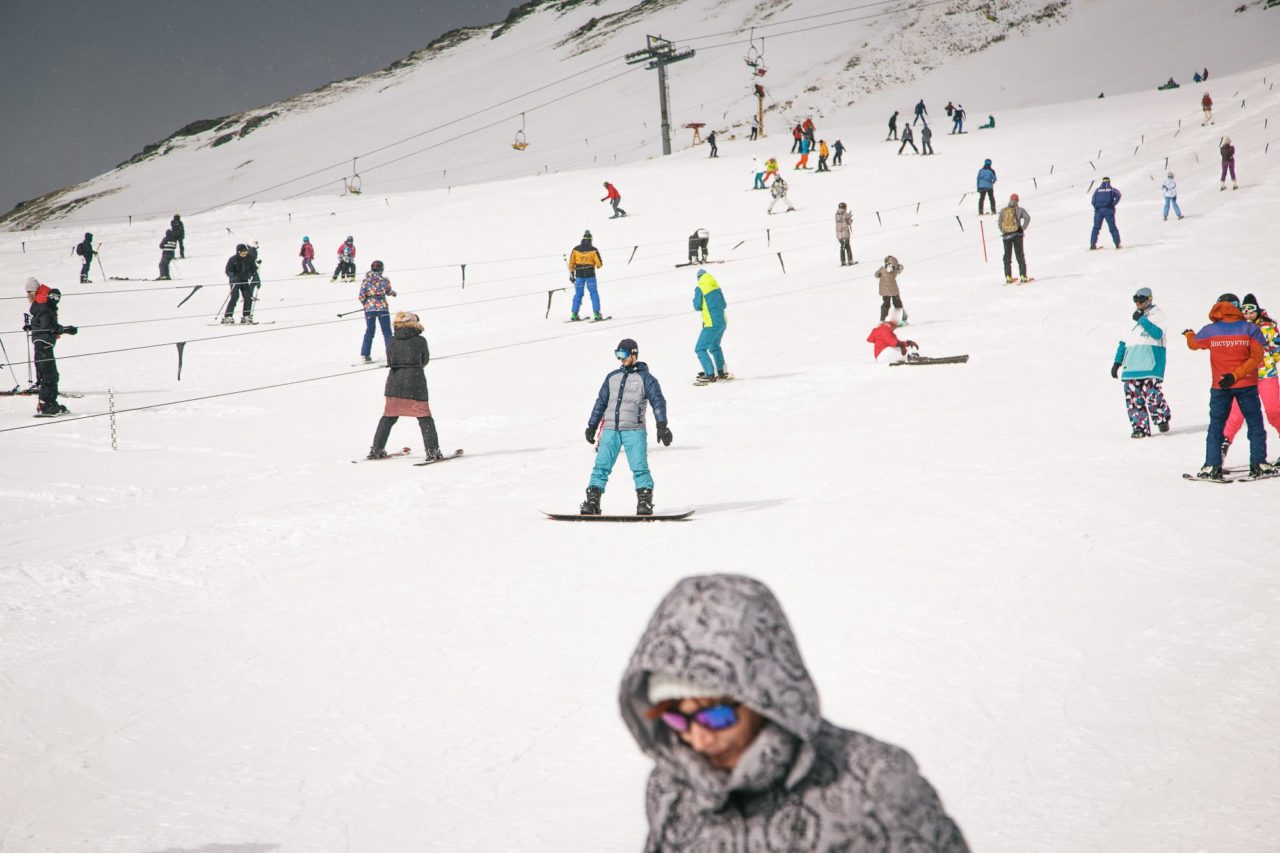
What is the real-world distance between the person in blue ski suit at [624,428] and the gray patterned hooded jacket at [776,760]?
734cm

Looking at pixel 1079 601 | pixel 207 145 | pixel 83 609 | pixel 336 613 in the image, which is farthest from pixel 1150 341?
pixel 207 145

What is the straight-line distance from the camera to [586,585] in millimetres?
7359

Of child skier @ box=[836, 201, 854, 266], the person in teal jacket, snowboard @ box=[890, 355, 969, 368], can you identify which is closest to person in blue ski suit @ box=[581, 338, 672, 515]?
the person in teal jacket

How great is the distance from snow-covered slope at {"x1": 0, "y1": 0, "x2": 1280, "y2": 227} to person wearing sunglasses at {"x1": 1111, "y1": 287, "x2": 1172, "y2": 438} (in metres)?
65.7

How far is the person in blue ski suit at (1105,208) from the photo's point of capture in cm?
2255

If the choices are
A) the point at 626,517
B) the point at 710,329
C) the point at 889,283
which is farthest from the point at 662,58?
the point at 626,517

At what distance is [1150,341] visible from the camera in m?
10.6

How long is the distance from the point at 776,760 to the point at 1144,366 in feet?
33.9

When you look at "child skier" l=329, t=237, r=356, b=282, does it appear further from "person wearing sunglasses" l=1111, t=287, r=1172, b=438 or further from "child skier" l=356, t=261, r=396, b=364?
"person wearing sunglasses" l=1111, t=287, r=1172, b=438

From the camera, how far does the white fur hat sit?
171cm

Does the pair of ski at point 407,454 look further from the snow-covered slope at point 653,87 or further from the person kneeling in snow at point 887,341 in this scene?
the snow-covered slope at point 653,87

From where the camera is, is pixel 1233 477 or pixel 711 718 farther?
pixel 1233 477

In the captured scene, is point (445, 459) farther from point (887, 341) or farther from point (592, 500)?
point (887, 341)

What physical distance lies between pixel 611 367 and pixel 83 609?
11005mm
